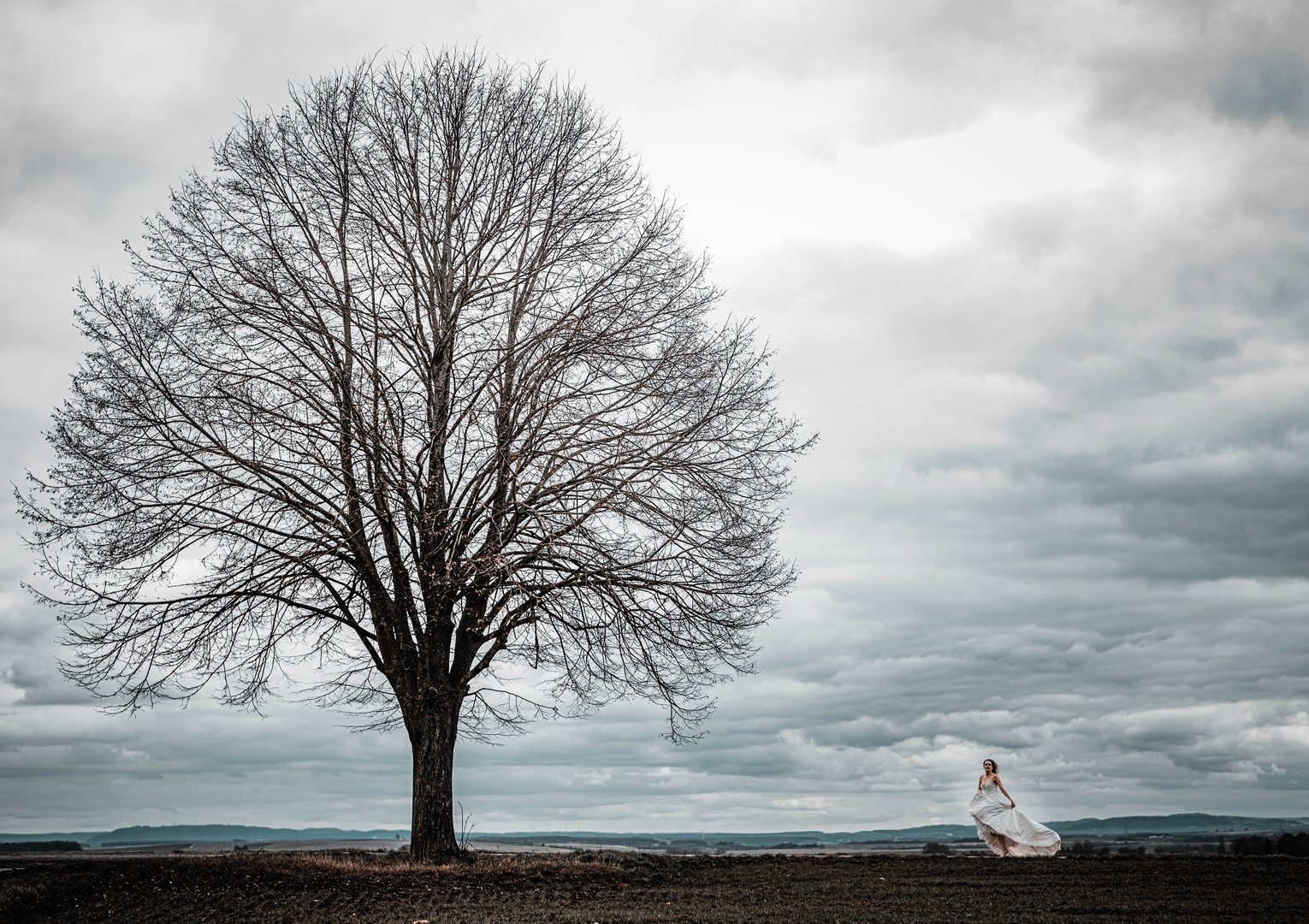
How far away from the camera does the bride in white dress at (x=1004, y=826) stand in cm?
1582

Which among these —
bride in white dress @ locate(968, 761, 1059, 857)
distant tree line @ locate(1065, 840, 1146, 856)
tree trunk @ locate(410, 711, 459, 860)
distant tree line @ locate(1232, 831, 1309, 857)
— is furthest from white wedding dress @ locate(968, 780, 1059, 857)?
tree trunk @ locate(410, 711, 459, 860)

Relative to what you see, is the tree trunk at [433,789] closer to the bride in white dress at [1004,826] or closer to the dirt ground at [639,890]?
the dirt ground at [639,890]

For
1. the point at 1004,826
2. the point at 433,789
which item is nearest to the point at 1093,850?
the point at 1004,826

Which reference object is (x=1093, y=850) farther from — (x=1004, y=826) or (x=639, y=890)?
(x=639, y=890)

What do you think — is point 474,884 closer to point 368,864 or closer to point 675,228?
point 368,864

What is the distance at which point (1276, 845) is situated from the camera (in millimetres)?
16703

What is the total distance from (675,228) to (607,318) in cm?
236

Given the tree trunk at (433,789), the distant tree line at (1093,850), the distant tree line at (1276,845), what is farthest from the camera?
the distant tree line at (1093,850)

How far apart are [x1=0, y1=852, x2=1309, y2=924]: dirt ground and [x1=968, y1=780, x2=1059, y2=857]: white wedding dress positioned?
1.35 m

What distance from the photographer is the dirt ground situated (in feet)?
32.3

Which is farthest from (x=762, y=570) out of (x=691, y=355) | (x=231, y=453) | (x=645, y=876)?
(x=231, y=453)

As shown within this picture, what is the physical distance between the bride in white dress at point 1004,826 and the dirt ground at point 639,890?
137 cm

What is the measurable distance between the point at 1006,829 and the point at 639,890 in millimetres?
7140

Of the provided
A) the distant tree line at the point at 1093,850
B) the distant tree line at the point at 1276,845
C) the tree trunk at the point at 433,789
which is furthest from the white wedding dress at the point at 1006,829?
the tree trunk at the point at 433,789
